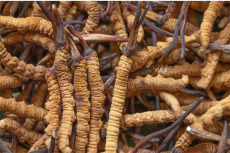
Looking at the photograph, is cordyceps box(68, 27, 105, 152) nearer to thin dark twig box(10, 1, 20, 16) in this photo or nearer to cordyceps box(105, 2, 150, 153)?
cordyceps box(105, 2, 150, 153)

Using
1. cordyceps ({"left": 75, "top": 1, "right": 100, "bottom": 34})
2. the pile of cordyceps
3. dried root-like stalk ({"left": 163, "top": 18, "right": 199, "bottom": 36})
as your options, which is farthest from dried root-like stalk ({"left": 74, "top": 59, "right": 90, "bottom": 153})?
dried root-like stalk ({"left": 163, "top": 18, "right": 199, "bottom": 36})

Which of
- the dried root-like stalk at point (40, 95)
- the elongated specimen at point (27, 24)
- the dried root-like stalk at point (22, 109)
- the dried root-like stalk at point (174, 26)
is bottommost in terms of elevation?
the dried root-like stalk at point (22, 109)

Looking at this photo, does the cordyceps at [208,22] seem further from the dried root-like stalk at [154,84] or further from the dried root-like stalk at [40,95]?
the dried root-like stalk at [40,95]

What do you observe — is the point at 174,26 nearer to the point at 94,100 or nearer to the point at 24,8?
the point at 94,100

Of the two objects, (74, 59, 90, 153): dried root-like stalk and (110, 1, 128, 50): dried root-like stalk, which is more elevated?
(110, 1, 128, 50): dried root-like stalk

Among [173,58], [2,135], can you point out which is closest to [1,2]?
[2,135]

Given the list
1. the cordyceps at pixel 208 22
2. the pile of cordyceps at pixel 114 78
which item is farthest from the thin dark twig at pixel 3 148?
the cordyceps at pixel 208 22

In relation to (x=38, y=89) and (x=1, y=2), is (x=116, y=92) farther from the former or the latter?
(x=1, y=2)
